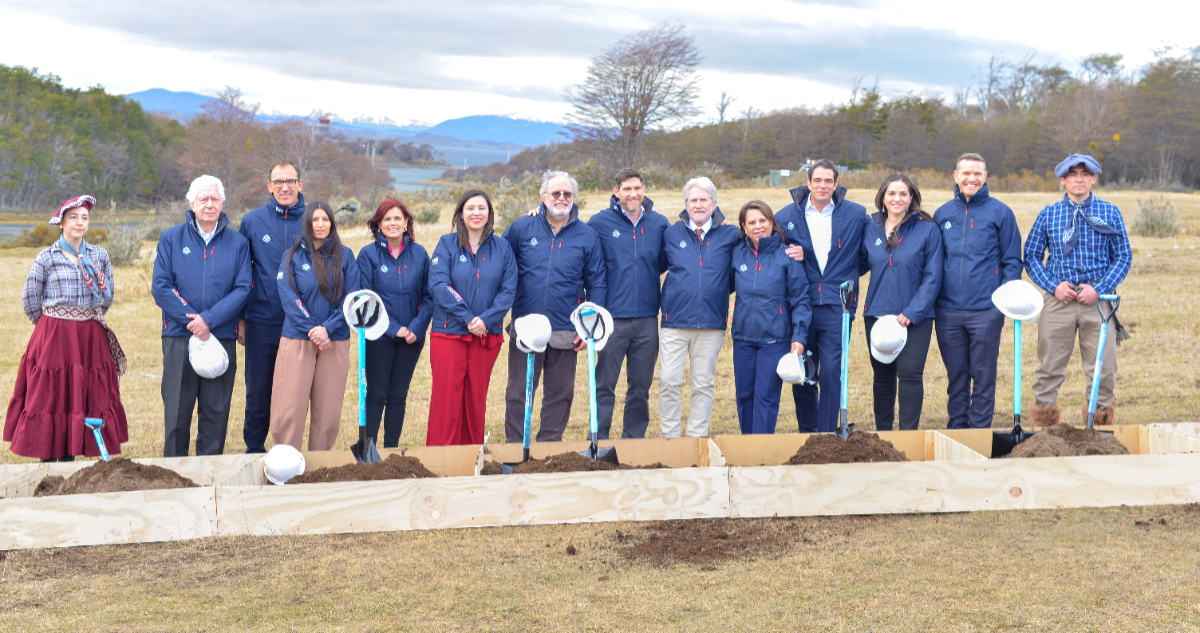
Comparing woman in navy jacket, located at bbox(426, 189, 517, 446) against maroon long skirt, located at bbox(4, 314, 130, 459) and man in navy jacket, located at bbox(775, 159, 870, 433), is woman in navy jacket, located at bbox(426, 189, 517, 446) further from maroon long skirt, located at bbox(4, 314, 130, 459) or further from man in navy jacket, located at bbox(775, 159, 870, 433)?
maroon long skirt, located at bbox(4, 314, 130, 459)

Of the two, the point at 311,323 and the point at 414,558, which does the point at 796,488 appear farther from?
the point at 311,323

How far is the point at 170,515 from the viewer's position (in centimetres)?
443

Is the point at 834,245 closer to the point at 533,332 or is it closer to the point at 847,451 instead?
the point at 847,451

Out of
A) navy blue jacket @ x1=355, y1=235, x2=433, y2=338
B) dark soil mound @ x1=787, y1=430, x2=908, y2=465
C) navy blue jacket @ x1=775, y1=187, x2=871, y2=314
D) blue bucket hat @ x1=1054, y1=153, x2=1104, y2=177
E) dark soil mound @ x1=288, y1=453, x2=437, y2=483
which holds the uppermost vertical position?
blue bucket hat @ x1=1054, y1=153, x2=1104, y2=177

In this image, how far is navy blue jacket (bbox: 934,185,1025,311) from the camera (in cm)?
595

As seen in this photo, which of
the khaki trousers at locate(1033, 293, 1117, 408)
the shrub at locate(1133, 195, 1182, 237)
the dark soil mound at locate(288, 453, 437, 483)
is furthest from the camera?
the shrub at locate(1133, 195, 1182, 237)

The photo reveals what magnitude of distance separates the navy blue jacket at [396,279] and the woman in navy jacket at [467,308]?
210 millimetres

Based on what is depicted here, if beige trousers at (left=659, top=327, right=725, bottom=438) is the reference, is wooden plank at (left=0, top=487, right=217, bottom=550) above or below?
below

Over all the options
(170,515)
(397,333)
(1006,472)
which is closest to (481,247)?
(397,333)

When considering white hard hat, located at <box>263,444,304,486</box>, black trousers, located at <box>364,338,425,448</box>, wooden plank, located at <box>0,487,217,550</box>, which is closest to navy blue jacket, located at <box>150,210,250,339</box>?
black trousers, located at <box>364,338,425,448</box>

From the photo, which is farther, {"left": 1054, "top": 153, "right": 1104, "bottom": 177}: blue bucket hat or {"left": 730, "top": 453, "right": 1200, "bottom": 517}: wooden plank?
{"left": 1054, "top": 153, "right": 1104, "bottom": 177}: blue bucket hat

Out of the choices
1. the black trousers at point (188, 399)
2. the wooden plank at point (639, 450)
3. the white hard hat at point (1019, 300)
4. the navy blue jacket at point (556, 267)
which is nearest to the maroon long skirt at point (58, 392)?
the black trousers at point (188, 399)

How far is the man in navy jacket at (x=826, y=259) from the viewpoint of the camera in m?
6.08

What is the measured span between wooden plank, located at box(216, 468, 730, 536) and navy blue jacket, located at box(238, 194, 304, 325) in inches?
67.2
